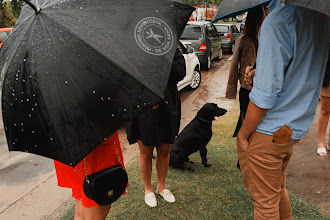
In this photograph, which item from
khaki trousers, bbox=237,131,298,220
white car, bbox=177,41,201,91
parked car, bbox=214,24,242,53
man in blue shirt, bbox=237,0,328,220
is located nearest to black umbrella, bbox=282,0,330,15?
man in blue shirt, bbox=237,0,328,220

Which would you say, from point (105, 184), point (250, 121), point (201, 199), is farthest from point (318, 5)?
point (201, 199)

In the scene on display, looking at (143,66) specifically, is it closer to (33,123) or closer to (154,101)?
(154,101)

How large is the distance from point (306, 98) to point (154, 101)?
94 cm

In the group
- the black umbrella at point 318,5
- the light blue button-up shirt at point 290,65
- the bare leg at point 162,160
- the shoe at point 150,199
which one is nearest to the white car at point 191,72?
the bare leg at point 162,160

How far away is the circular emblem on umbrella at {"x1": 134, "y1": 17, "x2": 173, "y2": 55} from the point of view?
1.61 meters

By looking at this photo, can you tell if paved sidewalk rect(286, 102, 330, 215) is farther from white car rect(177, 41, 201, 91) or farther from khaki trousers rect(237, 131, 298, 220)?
white car rect(177, 41, 201, 91)

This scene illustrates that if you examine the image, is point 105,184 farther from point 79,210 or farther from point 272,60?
point 272,60

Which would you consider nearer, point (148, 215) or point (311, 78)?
point (311, 78)

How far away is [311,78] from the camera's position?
5.84ft

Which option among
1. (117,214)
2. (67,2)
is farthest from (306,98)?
(117,214)

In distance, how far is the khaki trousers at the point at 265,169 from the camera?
1885mm

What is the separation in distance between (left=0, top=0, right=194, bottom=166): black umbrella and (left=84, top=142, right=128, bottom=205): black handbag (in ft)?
1.16

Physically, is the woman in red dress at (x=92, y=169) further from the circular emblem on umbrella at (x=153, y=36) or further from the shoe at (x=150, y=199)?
the shoe at (x=150, y=199)

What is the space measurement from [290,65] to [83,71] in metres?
1.16
